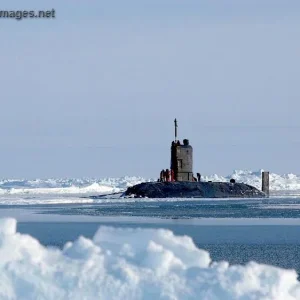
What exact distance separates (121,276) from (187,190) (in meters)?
40.8

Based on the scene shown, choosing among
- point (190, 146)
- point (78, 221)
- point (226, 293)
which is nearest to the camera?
point (226, 293)

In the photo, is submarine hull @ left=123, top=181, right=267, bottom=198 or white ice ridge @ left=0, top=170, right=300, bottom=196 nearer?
submarine hull @ left=123, top=181, right=267, bottom=198

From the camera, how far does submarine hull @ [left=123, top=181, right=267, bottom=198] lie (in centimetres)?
4844

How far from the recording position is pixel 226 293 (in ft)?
26.6

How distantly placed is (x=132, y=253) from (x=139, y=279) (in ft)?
2.27

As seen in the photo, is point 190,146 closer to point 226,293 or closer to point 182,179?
point 182,179

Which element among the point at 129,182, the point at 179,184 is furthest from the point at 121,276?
the point at 129,182

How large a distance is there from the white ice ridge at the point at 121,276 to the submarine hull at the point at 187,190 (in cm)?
3948

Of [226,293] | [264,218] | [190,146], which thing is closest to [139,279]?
[226,293]

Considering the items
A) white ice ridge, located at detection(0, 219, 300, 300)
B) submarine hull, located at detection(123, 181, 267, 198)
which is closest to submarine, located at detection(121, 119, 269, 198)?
submarine hull, located at detection(123, 181, 267, 198)

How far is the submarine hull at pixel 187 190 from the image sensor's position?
159 ft

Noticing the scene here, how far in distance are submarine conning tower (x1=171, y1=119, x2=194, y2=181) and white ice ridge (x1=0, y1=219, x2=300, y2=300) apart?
39962mm

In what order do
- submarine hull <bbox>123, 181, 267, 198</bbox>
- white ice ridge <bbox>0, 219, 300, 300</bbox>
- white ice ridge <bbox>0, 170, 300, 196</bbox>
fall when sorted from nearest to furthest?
white ice ridge <bbox>0, 219, 300, 300</bbox> < submarine hull <bbox>123, 181, 267, 198</bbox> < white ice ridge <bbox>0, 170, 300, 196</bbox>

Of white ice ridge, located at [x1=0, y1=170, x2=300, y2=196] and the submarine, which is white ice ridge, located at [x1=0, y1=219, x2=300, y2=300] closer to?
the submarine
